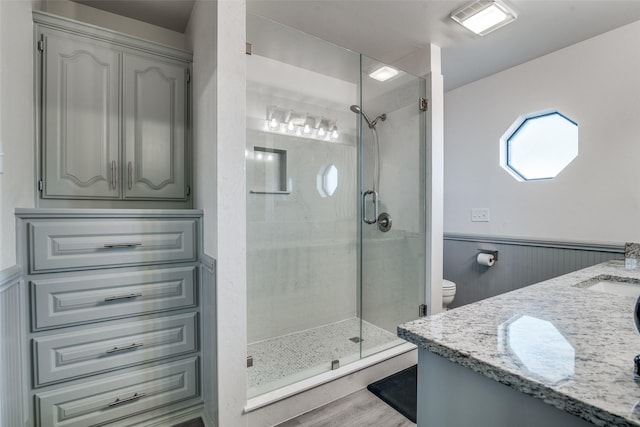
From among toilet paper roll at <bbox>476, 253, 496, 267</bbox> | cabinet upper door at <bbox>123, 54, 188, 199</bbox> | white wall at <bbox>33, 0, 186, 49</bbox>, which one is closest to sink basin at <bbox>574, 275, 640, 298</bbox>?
toilet paper roll at <bbox>476, 253, 496, 267</bbox>

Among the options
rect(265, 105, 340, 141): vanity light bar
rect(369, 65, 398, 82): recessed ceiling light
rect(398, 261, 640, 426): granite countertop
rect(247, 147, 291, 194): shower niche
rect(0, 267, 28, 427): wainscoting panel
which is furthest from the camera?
rect(369, 65, 398, 82): recessed ceiling light

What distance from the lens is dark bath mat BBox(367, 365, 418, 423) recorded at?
161 cm

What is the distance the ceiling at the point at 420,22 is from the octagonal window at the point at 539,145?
53 cm

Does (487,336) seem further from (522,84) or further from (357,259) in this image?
(522,84)

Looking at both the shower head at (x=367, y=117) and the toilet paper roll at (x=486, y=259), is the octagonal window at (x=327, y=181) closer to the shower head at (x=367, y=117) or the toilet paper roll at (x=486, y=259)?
the shower head at (x=367, y=117)

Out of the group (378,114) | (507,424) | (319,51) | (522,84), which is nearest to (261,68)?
(319,51)

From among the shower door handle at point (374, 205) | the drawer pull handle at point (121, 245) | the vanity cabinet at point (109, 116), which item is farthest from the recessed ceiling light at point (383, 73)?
the drawer pull handle at point (121, 245)

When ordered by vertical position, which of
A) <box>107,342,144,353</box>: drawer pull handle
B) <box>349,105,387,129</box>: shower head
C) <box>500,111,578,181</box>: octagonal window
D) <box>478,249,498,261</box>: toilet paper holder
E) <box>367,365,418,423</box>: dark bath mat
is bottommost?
<box>367,365,418,423</box>: dark bath mat

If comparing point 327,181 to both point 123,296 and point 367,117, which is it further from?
point 123,296

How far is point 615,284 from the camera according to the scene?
54.5 inches

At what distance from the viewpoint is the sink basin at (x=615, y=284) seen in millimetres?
1317

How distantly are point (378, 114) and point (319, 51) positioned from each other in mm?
693

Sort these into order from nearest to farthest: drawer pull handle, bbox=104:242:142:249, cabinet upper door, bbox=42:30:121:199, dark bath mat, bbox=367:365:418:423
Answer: drawer pull handle, bbox=104:242:142:249 < cabinet upper door, bbox=42:30:121:199 < dark bath mat, bbox=367:365:418:423

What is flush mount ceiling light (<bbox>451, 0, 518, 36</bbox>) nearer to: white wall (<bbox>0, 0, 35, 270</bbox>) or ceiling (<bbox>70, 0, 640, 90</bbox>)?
ceiling (<bbox>70, 0, 640, 90</bbox>)
